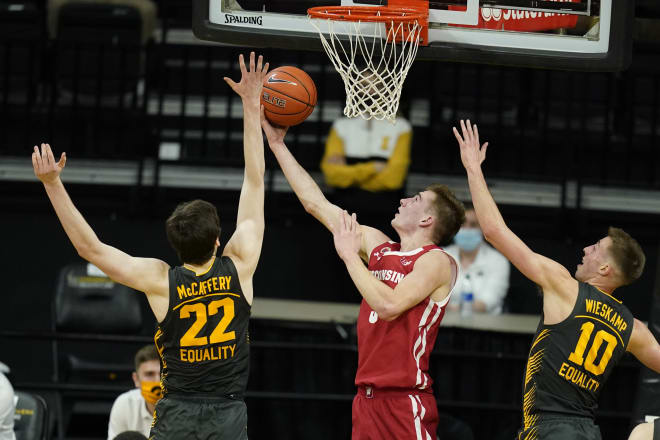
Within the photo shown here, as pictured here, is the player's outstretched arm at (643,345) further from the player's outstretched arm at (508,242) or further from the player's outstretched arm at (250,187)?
the player's outstretched arm at (250,187)

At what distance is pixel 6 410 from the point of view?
587cm

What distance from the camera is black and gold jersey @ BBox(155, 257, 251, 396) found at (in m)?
4.77

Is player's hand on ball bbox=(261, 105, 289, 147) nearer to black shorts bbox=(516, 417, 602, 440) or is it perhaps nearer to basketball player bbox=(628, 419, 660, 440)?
black shorts bbox=(516, 417, 602, 440)

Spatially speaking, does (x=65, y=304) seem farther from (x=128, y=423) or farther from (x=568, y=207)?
(x=568, y=207)

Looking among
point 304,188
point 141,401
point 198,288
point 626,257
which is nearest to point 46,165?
point 198,288

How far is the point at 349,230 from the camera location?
4.86 meters

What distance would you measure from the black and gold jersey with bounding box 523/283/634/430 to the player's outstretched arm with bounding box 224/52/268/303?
4.67 feet

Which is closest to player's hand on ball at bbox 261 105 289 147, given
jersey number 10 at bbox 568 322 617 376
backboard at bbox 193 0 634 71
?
backboard at bbox 193 0 634 71

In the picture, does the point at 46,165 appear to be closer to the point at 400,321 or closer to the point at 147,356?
the point at 400,321

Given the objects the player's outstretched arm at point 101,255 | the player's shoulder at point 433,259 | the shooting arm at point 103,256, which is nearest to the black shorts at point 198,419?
the player's outstretched arm at point 101,255

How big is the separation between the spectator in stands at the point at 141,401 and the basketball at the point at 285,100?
1892 millimetres

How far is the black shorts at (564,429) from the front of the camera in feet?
15.9

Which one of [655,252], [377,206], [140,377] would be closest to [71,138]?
[377,206]

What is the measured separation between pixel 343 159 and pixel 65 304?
2.56m
